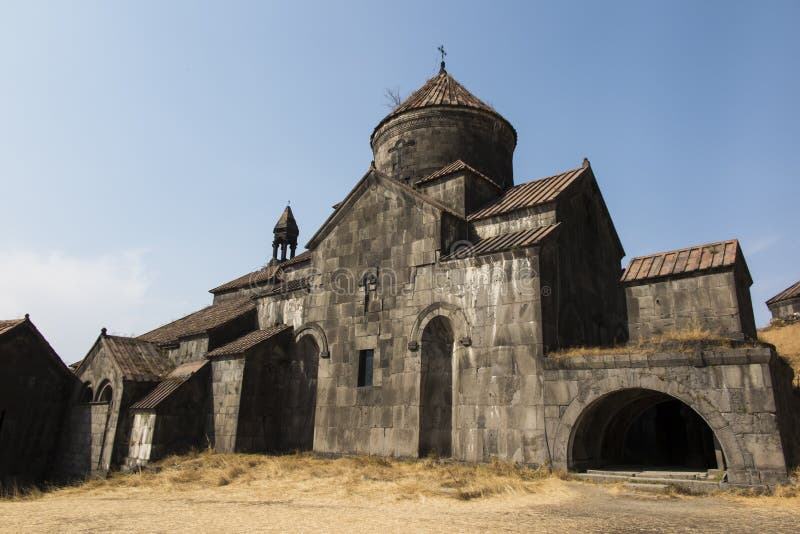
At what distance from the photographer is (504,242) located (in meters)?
12.7

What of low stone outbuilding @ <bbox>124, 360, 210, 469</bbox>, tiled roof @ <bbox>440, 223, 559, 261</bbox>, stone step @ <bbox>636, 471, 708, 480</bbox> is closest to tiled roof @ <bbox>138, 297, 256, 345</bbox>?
low stone outbuilding @ <bbox>124, 360, 210, 469</bbox>

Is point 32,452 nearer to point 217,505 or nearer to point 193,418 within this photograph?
point 193,418

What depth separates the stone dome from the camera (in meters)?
17.2

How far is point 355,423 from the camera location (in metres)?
13.5

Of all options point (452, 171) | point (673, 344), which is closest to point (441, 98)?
point (452, 171)

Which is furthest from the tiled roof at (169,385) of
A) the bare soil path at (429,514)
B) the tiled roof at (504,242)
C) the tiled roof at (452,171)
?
the tiled roof at (452,171)

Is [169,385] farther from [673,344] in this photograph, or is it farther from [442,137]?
[673,344]

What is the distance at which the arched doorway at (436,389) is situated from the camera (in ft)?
40.5

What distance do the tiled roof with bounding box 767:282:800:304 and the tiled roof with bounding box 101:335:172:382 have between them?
92.1 feet

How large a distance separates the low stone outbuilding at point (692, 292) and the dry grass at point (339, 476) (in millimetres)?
4116

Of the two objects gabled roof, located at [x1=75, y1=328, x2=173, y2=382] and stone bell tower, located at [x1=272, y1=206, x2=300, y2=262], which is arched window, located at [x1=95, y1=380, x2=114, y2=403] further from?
stone bell tower, located at [x1=272, y1=206, x2=300, y2=262]

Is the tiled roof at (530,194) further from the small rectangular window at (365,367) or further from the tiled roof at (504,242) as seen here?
the small rectangular window at (365,367)

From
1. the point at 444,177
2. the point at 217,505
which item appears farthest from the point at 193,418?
the point at 444,177

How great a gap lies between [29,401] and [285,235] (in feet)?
43.3
